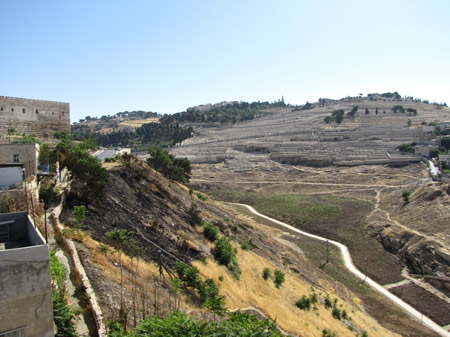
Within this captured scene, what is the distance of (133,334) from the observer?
22.0 feet

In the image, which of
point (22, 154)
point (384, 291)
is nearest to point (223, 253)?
point (22, 154)

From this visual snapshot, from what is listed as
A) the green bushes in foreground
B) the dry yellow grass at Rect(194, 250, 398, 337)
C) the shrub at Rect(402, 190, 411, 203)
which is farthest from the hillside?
the green bushes in foreground

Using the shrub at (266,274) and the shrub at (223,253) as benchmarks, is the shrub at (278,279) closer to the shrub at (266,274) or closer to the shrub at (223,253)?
the shrub at (266,274)

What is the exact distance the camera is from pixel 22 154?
51.7 ft

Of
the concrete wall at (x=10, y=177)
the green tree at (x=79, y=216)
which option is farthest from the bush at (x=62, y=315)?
the concrete wall at (x=10, y=177)

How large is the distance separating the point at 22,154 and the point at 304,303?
15641 mm

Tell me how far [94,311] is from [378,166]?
5962 cm

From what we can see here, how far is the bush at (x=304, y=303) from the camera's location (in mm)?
17414

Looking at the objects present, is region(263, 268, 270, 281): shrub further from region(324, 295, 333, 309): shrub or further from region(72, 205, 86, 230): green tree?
region(72, 205, 86, 230): green tree

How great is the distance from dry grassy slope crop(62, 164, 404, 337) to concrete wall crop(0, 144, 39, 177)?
2333 millimetres

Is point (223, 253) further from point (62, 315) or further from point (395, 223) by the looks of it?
point (395, 223)

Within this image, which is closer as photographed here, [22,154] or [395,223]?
[22,154]

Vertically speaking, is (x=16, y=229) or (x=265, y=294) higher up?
(x=16, y=229)

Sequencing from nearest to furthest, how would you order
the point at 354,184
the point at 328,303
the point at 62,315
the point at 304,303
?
the point at 62,315
the point at 304,303
the point at 328,303
the point at 354,184
